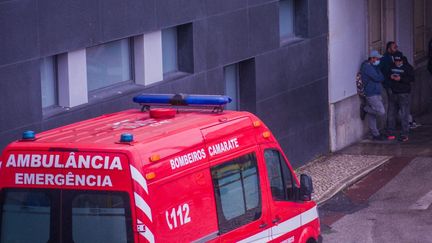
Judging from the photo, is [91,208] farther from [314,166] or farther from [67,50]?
[314,166]

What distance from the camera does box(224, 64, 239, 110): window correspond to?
1716 centimetres

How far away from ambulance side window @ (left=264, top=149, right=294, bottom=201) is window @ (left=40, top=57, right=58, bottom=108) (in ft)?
11.8

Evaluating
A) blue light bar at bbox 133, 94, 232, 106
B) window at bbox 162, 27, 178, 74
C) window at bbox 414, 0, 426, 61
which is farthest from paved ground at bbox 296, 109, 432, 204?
blue light bar at bbox 133, 94, 232, 106

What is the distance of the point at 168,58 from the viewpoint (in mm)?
15336

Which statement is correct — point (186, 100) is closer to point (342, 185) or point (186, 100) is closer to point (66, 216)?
point (66, 216)

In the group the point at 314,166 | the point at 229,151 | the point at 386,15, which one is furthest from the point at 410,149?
the point at 229,151

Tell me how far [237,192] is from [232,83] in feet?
27.1

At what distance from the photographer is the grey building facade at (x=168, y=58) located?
11.6m

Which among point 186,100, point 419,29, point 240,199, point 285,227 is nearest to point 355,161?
point 419,29

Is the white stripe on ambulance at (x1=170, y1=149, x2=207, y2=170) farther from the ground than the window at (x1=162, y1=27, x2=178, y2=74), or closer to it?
closer to it

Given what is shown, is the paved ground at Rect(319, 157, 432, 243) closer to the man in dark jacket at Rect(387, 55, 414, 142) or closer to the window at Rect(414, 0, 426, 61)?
the man in dark jacket at Rect(387, 55, 414, 142)

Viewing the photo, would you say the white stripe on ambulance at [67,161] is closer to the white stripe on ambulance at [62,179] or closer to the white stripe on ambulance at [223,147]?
the white stripe on ambulance at [62,179]

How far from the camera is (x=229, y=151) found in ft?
30.0

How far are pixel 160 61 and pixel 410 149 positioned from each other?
7.61 metres
